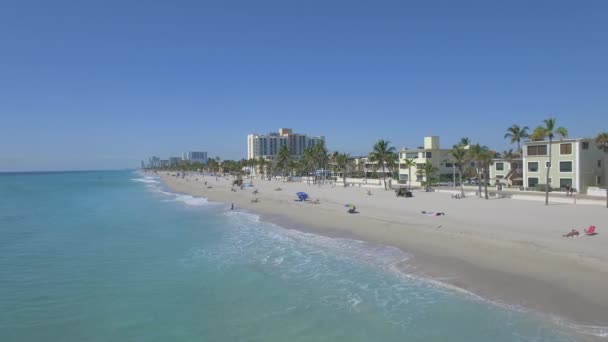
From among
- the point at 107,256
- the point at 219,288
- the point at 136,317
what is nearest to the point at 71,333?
the point at 136,317

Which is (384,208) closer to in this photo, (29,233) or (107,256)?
(107,256)

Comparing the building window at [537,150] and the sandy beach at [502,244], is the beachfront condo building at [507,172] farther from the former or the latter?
the sandy beach at [502,244]

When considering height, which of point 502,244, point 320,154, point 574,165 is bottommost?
point 502,244

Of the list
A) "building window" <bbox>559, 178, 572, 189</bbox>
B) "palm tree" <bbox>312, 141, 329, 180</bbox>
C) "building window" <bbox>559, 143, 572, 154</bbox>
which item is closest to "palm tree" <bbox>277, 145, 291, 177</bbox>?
"palm tree" <bbox>312, 141, 329, 180</bbox>

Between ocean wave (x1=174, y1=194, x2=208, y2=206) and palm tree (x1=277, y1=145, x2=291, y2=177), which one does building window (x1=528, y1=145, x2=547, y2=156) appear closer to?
ocean wave (x1=174, y1=194, x2=208, y2=206)

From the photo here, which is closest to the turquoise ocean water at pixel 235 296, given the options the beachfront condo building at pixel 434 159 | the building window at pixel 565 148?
the building window at pixel 565 148

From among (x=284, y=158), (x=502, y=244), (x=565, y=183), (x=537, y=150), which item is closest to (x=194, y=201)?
(x=502, y=244)

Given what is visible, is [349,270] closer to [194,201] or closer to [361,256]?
[361,256]
